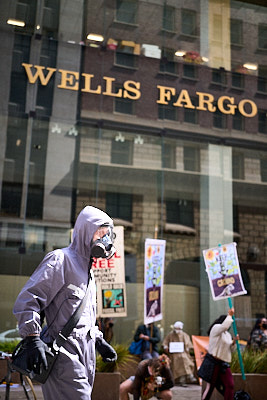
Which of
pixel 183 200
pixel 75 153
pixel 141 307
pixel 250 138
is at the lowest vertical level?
pixel 141 307

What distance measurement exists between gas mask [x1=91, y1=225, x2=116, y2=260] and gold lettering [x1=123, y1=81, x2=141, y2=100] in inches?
494

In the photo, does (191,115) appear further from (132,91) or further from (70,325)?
(70,325)

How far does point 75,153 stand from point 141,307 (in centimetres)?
452

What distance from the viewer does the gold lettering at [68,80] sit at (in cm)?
1565

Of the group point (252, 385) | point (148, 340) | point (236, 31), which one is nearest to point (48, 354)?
point (252, 385)

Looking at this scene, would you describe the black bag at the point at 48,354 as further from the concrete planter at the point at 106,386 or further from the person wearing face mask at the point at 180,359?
the person wearing face mask at the point at 180,359

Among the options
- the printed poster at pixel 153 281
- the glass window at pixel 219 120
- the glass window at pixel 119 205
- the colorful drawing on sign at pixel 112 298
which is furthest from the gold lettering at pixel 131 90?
the colorful drawing on sign at pixel 112 298

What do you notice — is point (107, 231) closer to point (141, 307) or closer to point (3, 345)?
point (3, 345)

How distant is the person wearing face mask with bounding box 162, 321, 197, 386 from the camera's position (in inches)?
501

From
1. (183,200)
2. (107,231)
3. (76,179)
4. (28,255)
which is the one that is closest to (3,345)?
(28,255)

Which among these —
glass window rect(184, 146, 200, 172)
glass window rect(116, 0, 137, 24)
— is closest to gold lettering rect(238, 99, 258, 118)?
glass window rect(184, 146, 200, 172)

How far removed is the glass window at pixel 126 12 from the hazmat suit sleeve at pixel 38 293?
1398cm

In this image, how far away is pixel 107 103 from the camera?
1597 cm

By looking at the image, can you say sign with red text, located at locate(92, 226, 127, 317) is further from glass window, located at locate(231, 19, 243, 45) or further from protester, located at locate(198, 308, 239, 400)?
glass window, located at locate(231, 19, 243, 45)
